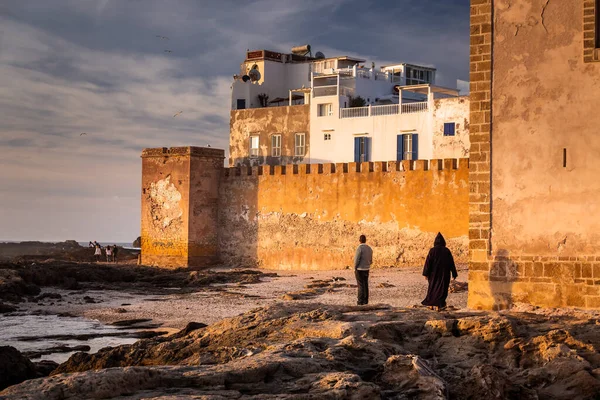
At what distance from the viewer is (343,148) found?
4025 cm

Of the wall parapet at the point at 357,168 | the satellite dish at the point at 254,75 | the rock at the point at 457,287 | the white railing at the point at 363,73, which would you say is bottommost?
the rock at the point at 457,287

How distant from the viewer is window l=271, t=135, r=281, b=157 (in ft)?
135

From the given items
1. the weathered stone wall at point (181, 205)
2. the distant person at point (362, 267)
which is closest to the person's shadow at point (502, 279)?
the distant person at point (362, 267)

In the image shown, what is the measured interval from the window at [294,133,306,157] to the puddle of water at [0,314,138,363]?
25457 mm

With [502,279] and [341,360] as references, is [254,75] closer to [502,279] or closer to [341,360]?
[502,279]

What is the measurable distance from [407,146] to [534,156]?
2675 cm

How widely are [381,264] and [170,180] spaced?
6704mm

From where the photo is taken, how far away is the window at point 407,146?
3784 centimetres

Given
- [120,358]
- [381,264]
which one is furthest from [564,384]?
[381,264]

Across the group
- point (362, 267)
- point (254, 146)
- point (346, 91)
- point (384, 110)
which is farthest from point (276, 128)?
point (362, 267)

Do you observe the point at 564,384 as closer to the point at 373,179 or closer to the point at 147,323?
the point at 147,323

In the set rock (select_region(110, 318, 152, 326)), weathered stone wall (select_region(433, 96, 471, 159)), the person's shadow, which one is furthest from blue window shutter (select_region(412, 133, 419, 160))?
the person's shadow

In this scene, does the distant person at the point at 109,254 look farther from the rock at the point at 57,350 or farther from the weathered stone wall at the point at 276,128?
the rock at the point at 57,350

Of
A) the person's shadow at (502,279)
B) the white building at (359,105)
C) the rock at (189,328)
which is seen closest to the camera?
the rock at (189,328)
